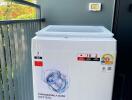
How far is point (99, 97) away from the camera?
1.33 metres

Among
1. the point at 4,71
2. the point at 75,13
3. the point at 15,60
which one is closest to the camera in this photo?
the point at 4,71

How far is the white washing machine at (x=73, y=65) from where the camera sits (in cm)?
122

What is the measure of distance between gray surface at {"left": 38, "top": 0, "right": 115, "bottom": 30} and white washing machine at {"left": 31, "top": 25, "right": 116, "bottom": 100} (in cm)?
84

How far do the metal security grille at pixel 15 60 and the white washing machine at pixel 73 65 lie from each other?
0.54ft

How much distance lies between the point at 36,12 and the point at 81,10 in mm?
547

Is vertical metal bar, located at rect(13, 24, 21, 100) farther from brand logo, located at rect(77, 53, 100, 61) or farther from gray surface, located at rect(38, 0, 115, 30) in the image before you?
gray surface, located at rect(38, 0, 115, 30)

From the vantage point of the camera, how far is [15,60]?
1.33 metres

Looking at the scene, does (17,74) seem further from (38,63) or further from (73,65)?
(73,65)

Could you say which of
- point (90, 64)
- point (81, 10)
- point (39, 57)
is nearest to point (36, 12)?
point (81, 10)

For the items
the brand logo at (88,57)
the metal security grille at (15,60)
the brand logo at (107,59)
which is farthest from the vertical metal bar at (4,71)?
the brand logo at (107,59)

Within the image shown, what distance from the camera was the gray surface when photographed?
81.1 inches

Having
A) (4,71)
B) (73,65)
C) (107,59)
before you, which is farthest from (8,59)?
(107,59)

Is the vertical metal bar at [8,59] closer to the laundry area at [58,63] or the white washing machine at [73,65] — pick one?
the laundry area at [58,63]

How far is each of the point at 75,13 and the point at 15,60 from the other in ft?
3.51
